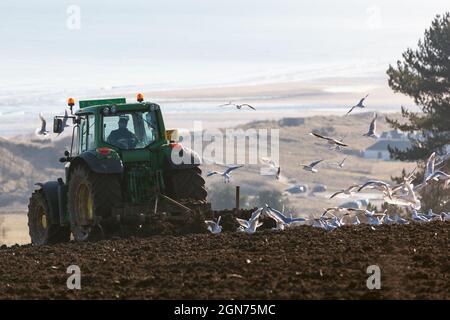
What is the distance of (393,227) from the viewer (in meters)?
20.1

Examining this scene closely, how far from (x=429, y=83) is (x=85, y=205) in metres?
38.4

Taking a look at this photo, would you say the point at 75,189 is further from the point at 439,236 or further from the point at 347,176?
the point at 347,176

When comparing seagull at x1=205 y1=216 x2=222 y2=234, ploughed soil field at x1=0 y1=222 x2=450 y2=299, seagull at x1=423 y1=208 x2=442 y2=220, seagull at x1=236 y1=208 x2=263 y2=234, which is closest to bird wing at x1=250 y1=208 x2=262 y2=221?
seagull at x1=236 y1=208 x2=263 y2=234

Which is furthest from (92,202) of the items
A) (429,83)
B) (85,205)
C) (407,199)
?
(429,83)

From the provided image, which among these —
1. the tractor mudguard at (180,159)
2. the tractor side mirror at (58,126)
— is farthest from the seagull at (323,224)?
the tractor side mirror at (58,126)

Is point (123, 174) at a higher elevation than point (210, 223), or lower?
higher

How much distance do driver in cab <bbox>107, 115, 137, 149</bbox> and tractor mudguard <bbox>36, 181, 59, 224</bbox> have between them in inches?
69.1

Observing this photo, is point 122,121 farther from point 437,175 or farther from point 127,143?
point 437,175

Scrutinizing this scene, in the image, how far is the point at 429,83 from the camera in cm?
5838

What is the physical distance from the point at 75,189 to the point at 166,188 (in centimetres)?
150

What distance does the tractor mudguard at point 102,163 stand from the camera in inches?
821

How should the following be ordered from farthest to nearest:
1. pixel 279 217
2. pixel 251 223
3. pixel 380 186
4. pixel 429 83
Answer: pixel 429 83 < pixel 279 217 < pixel 251 223 < pixel 380 186

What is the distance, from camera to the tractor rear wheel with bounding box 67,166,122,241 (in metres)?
21.0

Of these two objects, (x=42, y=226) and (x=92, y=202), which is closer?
(x=92, y=202)
